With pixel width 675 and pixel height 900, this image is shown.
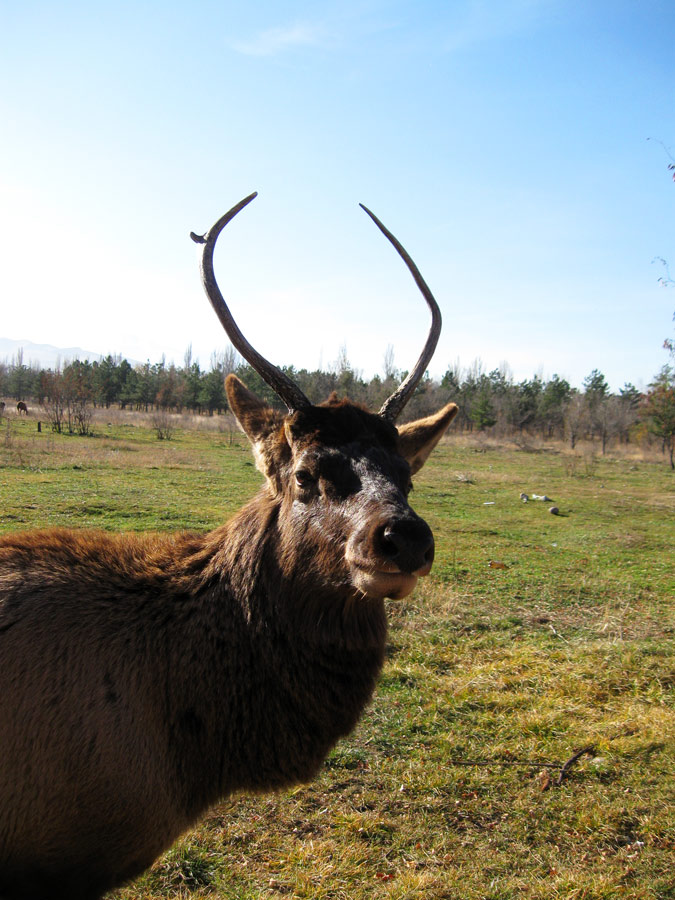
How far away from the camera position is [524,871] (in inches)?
156

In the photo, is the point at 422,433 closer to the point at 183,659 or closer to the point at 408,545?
the point at 408,545

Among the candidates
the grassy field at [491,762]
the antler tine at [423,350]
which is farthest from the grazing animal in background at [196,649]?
the grassy field at [491,762]

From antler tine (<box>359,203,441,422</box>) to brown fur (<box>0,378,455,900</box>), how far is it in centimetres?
38

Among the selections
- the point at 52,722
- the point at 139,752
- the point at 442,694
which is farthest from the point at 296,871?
the point at 442,694

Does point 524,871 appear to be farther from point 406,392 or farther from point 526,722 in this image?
point 406,392

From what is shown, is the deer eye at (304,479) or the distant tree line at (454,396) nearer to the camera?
the deer eye at (304,479)

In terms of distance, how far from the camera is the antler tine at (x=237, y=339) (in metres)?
3.45

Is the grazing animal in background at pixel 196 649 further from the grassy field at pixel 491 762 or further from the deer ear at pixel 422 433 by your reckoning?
the grassy field at pixel 491 762

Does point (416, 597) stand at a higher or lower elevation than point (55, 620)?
lower

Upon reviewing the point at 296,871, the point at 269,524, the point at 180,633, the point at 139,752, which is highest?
the point at 269,524

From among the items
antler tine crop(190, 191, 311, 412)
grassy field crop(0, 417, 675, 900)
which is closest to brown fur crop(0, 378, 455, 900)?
antler tine crop(190, 191, 311, 412)

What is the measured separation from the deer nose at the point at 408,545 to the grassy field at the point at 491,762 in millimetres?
2498

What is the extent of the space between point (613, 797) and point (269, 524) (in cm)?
377

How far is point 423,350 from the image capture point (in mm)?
4059
